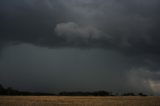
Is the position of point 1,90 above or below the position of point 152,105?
above

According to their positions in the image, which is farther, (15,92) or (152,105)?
(15,92)

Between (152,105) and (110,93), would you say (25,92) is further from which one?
(152,105)

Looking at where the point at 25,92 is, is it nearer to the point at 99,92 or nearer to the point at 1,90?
the point at 1,90

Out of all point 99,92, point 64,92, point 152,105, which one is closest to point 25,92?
point 64,92

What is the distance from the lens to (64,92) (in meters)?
144

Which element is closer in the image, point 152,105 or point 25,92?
point 152,105

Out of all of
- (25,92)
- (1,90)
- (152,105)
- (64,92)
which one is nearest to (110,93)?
(64,92)

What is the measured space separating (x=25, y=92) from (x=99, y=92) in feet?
136

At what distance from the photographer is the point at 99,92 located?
141 meters

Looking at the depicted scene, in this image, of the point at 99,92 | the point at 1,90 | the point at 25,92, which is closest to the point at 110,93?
the point at 99,92

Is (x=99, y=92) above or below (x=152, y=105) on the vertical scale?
above

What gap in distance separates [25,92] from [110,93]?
4721 cm

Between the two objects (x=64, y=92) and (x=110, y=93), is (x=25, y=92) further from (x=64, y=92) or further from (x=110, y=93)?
(x=110, y=93)

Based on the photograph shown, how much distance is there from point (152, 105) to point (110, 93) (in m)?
97.2
